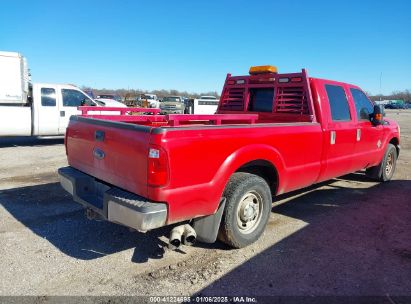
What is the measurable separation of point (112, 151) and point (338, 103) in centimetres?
356

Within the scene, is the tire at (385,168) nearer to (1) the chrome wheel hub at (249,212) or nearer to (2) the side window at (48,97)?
(1) the chrome wheel hub at (249,212)

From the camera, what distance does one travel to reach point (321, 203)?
5.83m

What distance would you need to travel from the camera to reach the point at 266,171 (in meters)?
4.46

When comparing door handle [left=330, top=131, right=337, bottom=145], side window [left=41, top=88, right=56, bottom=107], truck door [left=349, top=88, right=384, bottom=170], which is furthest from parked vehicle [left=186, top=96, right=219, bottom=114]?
door handle [left=330, top=131, right=337, bottom=145]

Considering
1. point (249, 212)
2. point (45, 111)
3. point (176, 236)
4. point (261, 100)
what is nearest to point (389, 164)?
point (261, 100)

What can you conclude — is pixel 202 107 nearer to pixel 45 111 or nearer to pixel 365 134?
pixel 45 111

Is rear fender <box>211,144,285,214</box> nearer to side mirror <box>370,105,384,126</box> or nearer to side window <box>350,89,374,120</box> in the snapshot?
side window <box>350,89,374,120</box>

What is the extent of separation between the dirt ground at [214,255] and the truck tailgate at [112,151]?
83 centimetres

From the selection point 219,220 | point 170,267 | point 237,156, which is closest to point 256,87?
point 237,156

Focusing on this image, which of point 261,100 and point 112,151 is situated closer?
point 112,151

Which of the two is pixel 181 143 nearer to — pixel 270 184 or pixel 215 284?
pixel 215 284

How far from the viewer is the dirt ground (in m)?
3.23

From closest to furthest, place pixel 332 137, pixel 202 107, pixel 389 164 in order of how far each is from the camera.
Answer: pixel 332 137 → pixel 389 164 → pixel 202 107

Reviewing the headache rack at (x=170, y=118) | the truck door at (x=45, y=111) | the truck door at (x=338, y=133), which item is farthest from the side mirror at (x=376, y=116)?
the truck door at (x=45, y=111)
